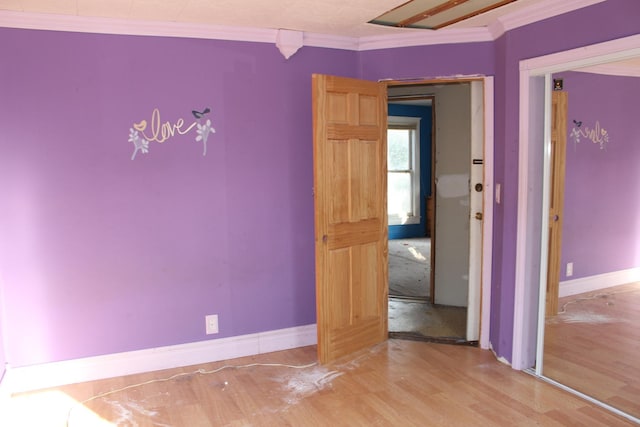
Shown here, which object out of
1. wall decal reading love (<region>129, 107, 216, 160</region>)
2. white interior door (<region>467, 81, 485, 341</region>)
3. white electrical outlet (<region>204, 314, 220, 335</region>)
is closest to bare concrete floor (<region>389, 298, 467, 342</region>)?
white interior door (<region>467, 81, 485, 341</region>)

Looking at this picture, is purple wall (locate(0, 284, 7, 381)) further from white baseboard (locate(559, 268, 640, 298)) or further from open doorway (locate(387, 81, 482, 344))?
white baseboard (locate(559, 268, 640, 298))

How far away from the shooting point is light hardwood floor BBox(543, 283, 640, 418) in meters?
2.96

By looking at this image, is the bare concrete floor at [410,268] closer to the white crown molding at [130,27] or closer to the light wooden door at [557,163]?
the light wooden door at [557,163]

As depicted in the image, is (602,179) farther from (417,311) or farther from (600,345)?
(417,311)

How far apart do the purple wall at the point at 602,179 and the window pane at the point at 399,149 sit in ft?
16.3

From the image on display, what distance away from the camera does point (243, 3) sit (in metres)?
Result: 2.79

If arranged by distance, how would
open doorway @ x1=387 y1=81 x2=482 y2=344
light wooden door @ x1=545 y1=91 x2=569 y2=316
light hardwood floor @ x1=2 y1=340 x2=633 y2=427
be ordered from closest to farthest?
1. light hardwood floor @ x1=2 y1=340 x2=633 y2=427
2. light wooden door @ x1=545 y1=91 x2=569 y2=316
3. open doorway @ x1=387 y1=81 x2=482 y2=344

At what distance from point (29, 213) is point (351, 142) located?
213cm

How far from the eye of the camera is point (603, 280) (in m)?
4.35

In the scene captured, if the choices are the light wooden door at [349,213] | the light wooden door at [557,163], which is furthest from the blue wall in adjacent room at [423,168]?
the light wooden door at [349,213]

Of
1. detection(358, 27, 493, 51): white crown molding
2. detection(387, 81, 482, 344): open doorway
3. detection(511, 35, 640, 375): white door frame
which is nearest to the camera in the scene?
detection(511, 35, 640, 375): white door frame

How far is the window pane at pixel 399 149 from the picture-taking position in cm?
902

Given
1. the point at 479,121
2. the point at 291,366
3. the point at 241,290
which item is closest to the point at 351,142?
the point at 479,121

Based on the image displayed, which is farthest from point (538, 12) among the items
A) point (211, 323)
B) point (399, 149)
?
point (399, 149)
